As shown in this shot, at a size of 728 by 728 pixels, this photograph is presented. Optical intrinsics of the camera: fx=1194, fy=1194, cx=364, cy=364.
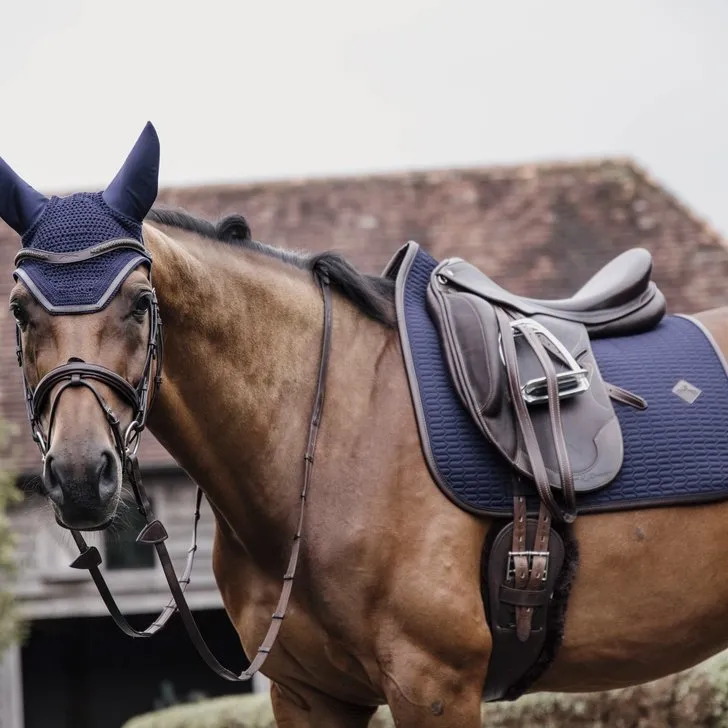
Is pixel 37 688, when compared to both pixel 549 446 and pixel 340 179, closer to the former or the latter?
pixel 340 179

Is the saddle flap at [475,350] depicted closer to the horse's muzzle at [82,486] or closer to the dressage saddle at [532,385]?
the dressage saddle at [532,385]

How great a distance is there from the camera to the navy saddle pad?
3.32m

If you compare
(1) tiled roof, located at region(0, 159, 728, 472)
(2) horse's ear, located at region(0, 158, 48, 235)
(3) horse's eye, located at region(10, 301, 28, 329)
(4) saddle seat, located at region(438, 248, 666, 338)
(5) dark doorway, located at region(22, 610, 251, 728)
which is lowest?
(5) dark doorway, located at region(22, 610, 251, 728)

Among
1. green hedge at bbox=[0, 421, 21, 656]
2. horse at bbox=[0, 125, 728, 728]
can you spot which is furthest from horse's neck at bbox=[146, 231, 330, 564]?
green hedge at bbox=[0, 421, 21, 656]

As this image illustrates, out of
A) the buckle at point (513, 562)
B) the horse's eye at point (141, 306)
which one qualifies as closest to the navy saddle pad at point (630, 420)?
the buckle at point (513, 562)

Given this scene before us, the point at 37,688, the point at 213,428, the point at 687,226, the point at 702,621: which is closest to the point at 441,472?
the point at 213,428

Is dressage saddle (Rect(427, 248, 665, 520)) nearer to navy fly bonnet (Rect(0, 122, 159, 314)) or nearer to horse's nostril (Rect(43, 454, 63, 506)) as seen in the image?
navy fly bonnet (Rect(0, 122, 159, 314))

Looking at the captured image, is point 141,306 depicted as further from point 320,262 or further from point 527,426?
point 527,426

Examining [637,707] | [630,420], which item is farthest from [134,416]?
[637,707]

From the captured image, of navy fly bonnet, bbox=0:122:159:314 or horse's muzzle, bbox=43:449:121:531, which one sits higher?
navy fly bonnet, bbox=0:122:159:314

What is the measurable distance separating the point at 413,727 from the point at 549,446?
86 centimetres

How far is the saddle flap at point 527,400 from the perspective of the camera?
11.0 feet

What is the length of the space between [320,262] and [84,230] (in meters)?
0.87

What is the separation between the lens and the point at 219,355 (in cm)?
326
